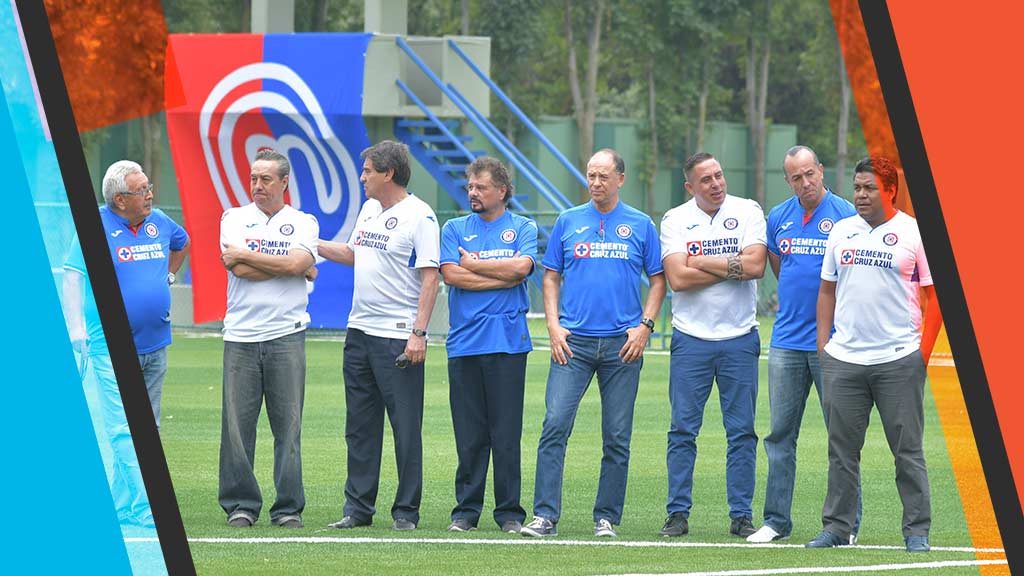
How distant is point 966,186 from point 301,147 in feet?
67.8

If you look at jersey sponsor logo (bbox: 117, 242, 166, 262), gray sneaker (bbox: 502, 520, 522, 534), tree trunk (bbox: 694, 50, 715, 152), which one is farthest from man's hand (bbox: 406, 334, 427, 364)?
tree trunk (bbox: 694, 50, 715, 152)

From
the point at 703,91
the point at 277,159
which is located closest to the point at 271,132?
the point at 277,159

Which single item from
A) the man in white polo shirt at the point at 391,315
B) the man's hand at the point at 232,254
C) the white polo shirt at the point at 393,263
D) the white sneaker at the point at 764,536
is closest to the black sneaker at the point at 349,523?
the man in white polo shirt at the point at 391,315

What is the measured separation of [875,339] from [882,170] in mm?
779

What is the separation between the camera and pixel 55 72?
294 centimetres

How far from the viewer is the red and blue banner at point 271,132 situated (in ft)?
76.4

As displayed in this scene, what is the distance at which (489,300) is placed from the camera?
848cm

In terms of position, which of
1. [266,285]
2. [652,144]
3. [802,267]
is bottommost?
[802,267]

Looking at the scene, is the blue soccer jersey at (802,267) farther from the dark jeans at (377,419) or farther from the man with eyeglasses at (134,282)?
the man with eyeglasses at (134,282)

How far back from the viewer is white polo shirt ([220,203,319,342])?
8398mm

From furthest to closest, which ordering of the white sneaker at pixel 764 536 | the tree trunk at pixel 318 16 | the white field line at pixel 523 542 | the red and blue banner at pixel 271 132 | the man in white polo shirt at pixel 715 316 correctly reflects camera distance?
1. the tree trunk at pixel 318 16
2. the red and blue banner at pixel 271 132
3. the man in white polo shirt at pixel 715 316
4. the white sneaker at pixel 764 536
5. the white field line at pixel 523 542

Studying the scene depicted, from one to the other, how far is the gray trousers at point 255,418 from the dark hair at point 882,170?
10.1 ft

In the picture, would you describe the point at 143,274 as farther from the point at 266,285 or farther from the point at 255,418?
the point at 255,418

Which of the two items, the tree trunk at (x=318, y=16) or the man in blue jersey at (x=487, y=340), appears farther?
the tree trunk at (x=318, y=16)
